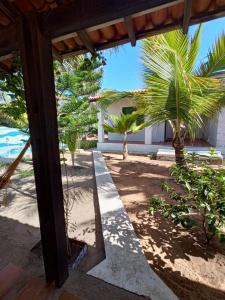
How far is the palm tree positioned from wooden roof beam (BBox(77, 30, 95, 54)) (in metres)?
2.18

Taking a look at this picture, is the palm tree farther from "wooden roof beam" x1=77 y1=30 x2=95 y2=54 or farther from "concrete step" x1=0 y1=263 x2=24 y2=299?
"concrete step" x1=0 y1=263 x2=24 y2=299

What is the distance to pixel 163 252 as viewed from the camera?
8.11ft

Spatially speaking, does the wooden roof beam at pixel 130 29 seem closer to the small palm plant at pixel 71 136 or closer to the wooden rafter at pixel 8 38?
the wooden rafter at pixel 8 38

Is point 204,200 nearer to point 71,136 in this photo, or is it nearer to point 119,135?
point 71,136

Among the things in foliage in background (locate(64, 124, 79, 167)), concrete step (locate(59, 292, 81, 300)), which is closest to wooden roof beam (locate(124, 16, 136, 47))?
concrete step (locate(59, 292, 81, 300))

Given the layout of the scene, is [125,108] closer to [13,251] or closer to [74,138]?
[74,138]

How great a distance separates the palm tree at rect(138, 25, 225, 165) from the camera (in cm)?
378

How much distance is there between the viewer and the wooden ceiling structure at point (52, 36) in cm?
121

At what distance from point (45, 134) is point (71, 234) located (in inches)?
89.3

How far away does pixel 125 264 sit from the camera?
7.09 feet

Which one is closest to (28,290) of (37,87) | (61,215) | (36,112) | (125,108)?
(61,215)

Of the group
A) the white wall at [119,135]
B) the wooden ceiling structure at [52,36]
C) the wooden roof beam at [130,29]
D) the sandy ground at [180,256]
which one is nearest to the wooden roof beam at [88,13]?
the wooden ceiling structure at [52,36]

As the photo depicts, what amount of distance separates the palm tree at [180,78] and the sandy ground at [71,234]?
231cm

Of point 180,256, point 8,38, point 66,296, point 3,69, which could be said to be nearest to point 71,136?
point 3,69
